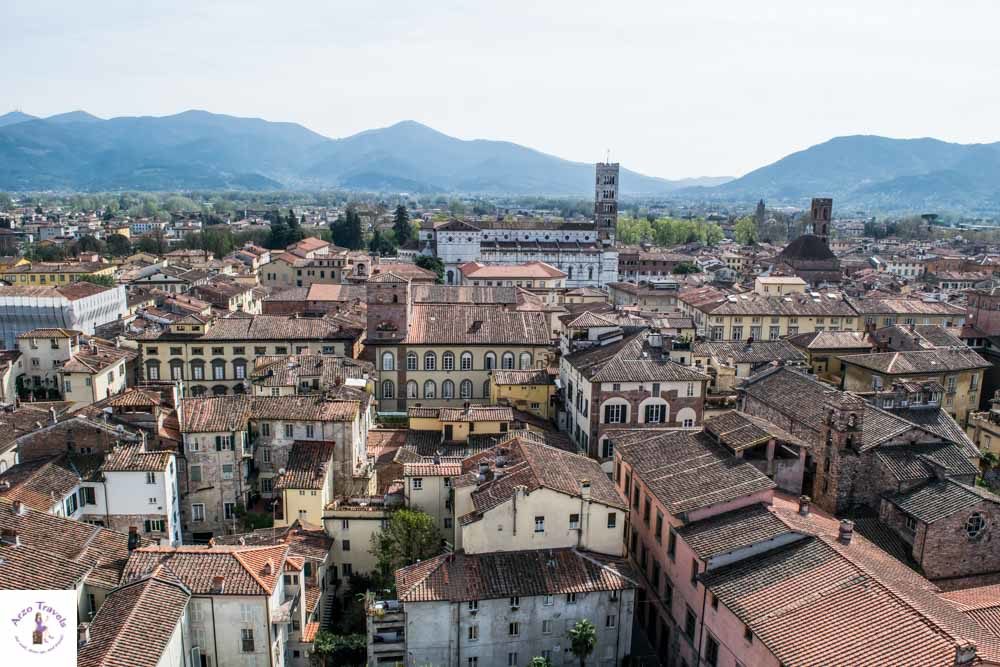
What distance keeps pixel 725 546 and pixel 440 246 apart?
11729 centimetres

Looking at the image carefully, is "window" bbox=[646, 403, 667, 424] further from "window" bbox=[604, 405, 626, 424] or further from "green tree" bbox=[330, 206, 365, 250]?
"green tree" bbox=[330, 206, 365, 250]

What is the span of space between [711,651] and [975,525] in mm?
13960

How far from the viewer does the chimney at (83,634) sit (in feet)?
80.4

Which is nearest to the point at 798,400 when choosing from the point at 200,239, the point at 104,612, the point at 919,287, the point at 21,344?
the point at 104,612

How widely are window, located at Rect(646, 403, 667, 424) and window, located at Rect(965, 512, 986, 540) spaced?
17897 millimetres

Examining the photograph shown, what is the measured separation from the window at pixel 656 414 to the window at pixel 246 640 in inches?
1070

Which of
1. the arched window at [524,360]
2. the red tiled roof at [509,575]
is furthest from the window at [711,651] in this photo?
the arched window at [524,360]

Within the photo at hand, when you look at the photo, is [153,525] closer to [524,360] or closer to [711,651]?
[711,651]

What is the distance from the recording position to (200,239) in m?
164

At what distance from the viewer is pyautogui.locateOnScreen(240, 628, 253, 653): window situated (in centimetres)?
2806

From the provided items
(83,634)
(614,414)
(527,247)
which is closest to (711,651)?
(614,414)

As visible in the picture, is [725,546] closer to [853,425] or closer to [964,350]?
[853,425]

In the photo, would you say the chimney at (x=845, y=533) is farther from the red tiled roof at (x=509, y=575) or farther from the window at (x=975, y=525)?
the red tiled roof at (x=509, y=575)

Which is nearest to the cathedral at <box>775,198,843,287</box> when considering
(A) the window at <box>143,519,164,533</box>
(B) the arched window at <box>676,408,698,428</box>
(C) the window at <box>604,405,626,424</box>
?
(B) the arched window at <box>676,408,698,428</box>
